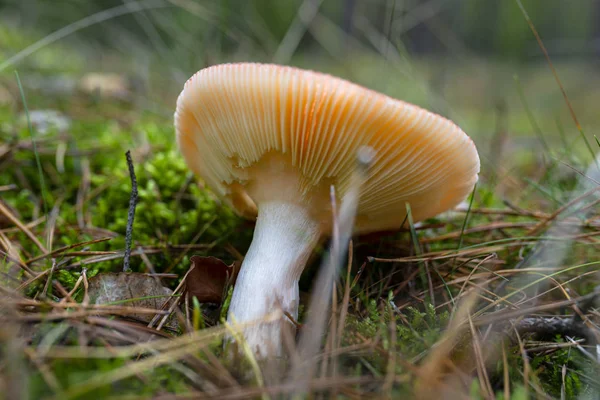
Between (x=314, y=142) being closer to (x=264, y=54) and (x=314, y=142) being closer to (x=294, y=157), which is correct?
(x=294, y=157)

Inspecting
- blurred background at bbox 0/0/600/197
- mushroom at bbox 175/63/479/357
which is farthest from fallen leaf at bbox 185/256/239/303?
blurred background at bbox 0/0/600/197

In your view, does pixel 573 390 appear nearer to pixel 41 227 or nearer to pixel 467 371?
pixel 467 371

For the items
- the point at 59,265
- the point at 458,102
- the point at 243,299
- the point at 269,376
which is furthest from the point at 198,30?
the point at 458,102

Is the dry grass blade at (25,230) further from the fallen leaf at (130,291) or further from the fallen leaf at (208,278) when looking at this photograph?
the fallen leaf at (208,278)

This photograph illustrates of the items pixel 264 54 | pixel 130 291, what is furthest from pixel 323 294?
pixel 264 54

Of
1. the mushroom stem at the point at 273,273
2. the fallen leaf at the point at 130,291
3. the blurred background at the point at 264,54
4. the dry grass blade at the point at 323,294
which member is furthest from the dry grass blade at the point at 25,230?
the dry grass blade at the point at 323,294

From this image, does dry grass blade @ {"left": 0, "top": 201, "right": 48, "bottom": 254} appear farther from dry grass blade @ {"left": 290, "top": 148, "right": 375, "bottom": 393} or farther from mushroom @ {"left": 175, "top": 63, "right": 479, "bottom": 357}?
dry grass blade @ {"left": 290, "top": 148, "right": 375, "bottom": 393}
